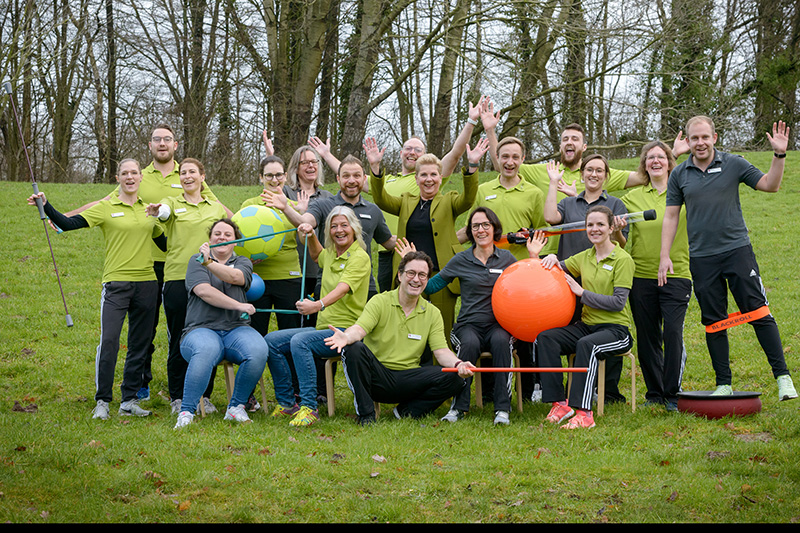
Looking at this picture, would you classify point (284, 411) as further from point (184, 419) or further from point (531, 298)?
point (531, 298)

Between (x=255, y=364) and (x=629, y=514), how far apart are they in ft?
10.1

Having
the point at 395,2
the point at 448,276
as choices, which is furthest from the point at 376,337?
the point at 395,2

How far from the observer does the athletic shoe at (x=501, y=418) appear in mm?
5527

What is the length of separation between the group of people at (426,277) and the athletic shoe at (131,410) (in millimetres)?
16

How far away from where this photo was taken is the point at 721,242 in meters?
5.41

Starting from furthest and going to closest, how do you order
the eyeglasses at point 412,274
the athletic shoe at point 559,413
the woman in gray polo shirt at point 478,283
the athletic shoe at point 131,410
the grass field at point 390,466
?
the athletic shoe at point 131,410, the woman in gray polo shirt at point 478,283, the eyeglasses at point 412,274, the athletic shoe at point 559,413, the grass field at point 390,466

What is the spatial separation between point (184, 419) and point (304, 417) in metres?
0.88

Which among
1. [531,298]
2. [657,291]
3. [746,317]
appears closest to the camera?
[746,317]

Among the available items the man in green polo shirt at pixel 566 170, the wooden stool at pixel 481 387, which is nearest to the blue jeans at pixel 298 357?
the wooden stool at pixel 481 387

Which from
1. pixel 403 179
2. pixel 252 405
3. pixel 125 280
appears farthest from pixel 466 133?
pixel 125 280

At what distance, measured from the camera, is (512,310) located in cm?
564

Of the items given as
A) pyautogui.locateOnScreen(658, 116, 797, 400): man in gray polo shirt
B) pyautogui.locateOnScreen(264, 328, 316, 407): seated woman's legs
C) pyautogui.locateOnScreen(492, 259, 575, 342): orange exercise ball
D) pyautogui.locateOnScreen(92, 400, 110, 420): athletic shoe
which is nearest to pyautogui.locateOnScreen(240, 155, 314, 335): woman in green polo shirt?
pyautogui.locateOnScreen(264, 328, 316, 407): seated woman's legs

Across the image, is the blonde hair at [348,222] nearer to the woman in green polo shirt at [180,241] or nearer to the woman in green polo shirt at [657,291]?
the woman in green polo shirt at [180,241]

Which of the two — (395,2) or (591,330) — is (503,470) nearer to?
(591,330)
